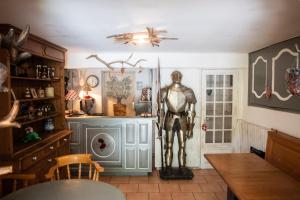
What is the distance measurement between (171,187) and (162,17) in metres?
2.55

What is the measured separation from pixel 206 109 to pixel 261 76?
1.10m

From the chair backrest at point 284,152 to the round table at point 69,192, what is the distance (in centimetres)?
184

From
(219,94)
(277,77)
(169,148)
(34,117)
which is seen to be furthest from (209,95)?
(34,117)

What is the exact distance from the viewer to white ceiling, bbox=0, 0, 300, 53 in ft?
5.55

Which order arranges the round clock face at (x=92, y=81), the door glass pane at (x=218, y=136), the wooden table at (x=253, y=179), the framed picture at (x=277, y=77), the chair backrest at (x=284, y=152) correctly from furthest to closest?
the round clock face at (x=92, y=81)
the door glass pane at (x=218, y=136)
the framed picture at (x=277, y=77)
the chair backrest at (x=284, y=152)
the wooden table at (x=253, y=179)

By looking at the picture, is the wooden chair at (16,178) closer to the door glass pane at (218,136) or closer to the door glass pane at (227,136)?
the door glass pane at (218,136)

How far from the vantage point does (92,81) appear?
5211mm

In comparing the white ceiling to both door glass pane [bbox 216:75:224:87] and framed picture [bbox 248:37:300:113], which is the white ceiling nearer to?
framed picture [bbox 248:37:300:113]

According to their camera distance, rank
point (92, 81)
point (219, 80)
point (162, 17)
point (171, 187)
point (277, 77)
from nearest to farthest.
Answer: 1. point (162, 17)
2. point (277, 77)
3. point (171, 187)
4. point (219, 80)
5. point (92, 81)

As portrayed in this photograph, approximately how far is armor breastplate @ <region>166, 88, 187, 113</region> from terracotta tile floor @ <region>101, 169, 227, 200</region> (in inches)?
44.3

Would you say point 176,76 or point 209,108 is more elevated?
point 176,76

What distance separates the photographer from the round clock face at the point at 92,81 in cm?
520

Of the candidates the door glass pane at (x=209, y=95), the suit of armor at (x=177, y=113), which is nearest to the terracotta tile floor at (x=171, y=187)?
the suit of armor at (x=177, y=113)

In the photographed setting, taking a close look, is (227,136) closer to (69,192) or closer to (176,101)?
(176,101)
